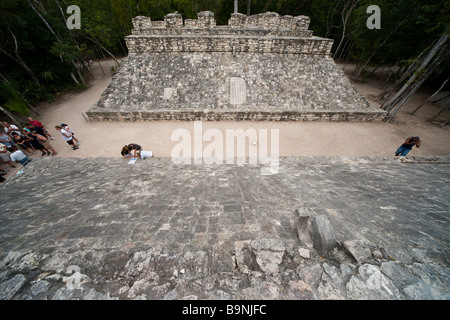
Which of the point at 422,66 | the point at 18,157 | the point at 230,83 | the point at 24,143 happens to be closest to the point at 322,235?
the point at 230,83

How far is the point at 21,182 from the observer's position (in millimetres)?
4812

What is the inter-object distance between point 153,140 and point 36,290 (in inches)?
304

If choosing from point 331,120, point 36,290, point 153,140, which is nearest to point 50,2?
point 153,140

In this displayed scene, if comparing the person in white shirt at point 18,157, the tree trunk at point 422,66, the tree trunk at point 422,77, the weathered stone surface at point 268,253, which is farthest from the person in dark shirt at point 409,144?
the person in white shirt at point 18,157

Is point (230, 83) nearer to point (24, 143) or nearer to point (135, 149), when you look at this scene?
point (135, 149)

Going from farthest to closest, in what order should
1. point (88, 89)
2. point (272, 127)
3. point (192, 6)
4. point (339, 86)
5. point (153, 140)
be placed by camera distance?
1. point (192, 6)
2. point (88, 89)
3. point (339, 86)
4. point (272, 127)
5. point (153, 140)

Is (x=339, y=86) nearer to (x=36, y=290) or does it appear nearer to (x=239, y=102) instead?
(x=239, y=102)

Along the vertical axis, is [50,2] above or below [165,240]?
above

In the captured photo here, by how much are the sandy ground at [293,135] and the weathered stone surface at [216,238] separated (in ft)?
12.9

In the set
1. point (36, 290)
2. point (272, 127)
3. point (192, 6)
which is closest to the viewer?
point (36, 290)

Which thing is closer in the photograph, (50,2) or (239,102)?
(239,102)

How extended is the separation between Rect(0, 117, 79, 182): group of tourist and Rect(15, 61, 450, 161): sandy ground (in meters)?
0.69

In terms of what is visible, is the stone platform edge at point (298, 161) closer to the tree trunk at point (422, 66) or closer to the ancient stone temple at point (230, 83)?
the ancient stone temple at point (230, 83)

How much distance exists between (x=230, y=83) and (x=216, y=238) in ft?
33.0
